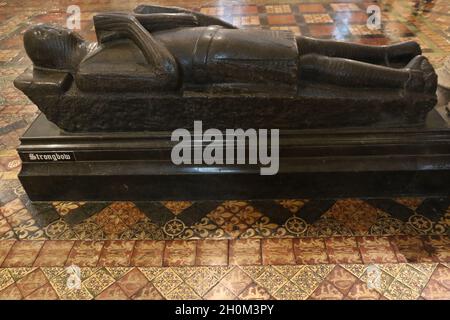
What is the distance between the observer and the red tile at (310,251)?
1.98 m

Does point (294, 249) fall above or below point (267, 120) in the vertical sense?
below

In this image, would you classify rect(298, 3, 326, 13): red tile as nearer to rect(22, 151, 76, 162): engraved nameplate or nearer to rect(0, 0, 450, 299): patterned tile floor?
rect(0, 0, 450, 299): patterned tile floor

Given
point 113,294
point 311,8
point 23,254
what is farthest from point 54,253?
point 311,8

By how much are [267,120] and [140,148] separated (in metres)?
0.73

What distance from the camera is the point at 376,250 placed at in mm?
2004

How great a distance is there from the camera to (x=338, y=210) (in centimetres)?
222

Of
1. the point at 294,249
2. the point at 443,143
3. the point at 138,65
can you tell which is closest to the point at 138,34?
the point at 138,65

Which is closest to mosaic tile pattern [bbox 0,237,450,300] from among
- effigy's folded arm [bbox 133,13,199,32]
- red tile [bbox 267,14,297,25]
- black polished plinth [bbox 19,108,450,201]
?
black polished plinth [bbox 19,108,450,201]

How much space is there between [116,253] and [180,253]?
0.35 m

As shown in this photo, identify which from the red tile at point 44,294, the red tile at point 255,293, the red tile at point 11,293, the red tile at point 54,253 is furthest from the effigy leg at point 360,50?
the red tile at point 11,293

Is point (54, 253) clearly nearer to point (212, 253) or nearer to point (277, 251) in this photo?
point (212, 253)

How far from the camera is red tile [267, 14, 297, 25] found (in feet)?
14.6

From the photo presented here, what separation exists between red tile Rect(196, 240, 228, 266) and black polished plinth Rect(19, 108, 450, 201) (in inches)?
12.7

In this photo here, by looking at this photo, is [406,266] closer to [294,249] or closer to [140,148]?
[294,249]
